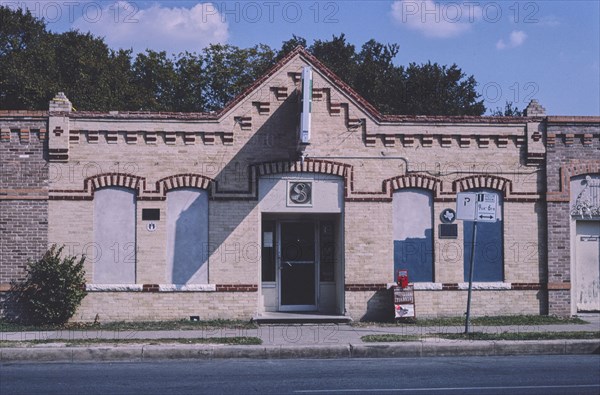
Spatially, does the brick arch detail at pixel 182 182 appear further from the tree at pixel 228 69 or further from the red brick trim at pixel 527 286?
the tree at pixel 228 69

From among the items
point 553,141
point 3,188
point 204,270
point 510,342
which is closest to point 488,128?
point 553,141

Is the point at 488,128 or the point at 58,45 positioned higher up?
the point at 58,45

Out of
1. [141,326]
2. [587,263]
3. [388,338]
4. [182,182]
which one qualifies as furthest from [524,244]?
[141,326]

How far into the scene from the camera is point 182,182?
17.3 meters

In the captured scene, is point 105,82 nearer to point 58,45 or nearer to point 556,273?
point 58,45

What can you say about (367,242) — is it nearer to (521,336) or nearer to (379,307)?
(379,307)

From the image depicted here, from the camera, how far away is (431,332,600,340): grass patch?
14.6 metres

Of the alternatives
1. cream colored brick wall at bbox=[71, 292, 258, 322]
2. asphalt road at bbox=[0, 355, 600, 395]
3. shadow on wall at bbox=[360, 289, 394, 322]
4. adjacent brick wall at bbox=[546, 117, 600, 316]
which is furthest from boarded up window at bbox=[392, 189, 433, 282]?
asphalt road at bbox=[0, 355, 600, 395]

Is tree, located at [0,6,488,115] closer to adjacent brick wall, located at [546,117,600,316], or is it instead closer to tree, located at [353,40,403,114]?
tree, located at [353,40,403,114]

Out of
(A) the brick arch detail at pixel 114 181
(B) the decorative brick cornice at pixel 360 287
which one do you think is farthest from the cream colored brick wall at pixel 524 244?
(A) the brick arch detail at pixel 114 181

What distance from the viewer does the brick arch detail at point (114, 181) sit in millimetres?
17188

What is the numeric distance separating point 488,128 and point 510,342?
597 cm

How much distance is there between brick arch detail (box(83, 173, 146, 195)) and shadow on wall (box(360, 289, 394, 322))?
612 centimetres

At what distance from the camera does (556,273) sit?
18.0 meters
